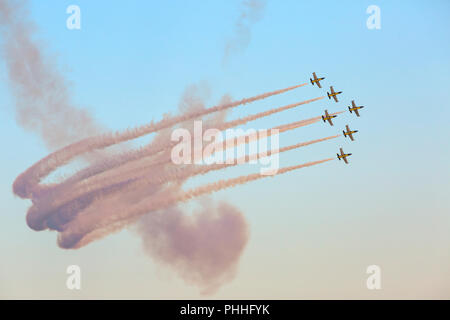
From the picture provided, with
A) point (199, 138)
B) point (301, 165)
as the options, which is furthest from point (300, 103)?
point (199, 138)

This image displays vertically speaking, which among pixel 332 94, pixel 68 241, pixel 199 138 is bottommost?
pixel 68 241

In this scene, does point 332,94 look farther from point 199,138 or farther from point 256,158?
point 199,138

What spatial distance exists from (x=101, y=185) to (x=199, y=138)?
12544 millimetres

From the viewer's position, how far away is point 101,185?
5172 centimetres

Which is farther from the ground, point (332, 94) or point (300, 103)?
point (332, 94)
